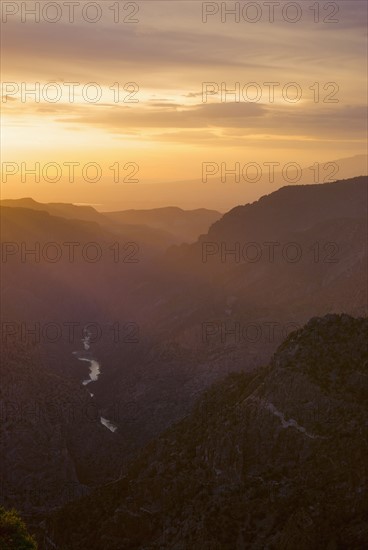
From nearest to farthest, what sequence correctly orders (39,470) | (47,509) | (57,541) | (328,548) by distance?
(328,548) → (57,541) → (47,509) → (39,470)

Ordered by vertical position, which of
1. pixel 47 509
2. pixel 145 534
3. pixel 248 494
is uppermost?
pixel 248 494

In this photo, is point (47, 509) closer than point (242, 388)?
No

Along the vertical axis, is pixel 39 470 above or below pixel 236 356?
below

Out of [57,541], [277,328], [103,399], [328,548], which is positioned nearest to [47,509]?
[57,541]

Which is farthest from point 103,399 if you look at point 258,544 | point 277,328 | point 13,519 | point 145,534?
point 13,519

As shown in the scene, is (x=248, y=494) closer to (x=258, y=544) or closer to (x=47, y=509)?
(x=258, y=544)

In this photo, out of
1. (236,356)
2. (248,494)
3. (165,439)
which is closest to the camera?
(248,494)

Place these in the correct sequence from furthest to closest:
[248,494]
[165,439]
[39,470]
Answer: [39,470] < [165,439] < [248,494]

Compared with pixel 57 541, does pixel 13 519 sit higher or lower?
higher

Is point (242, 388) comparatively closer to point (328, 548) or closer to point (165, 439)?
point (165, 439)
